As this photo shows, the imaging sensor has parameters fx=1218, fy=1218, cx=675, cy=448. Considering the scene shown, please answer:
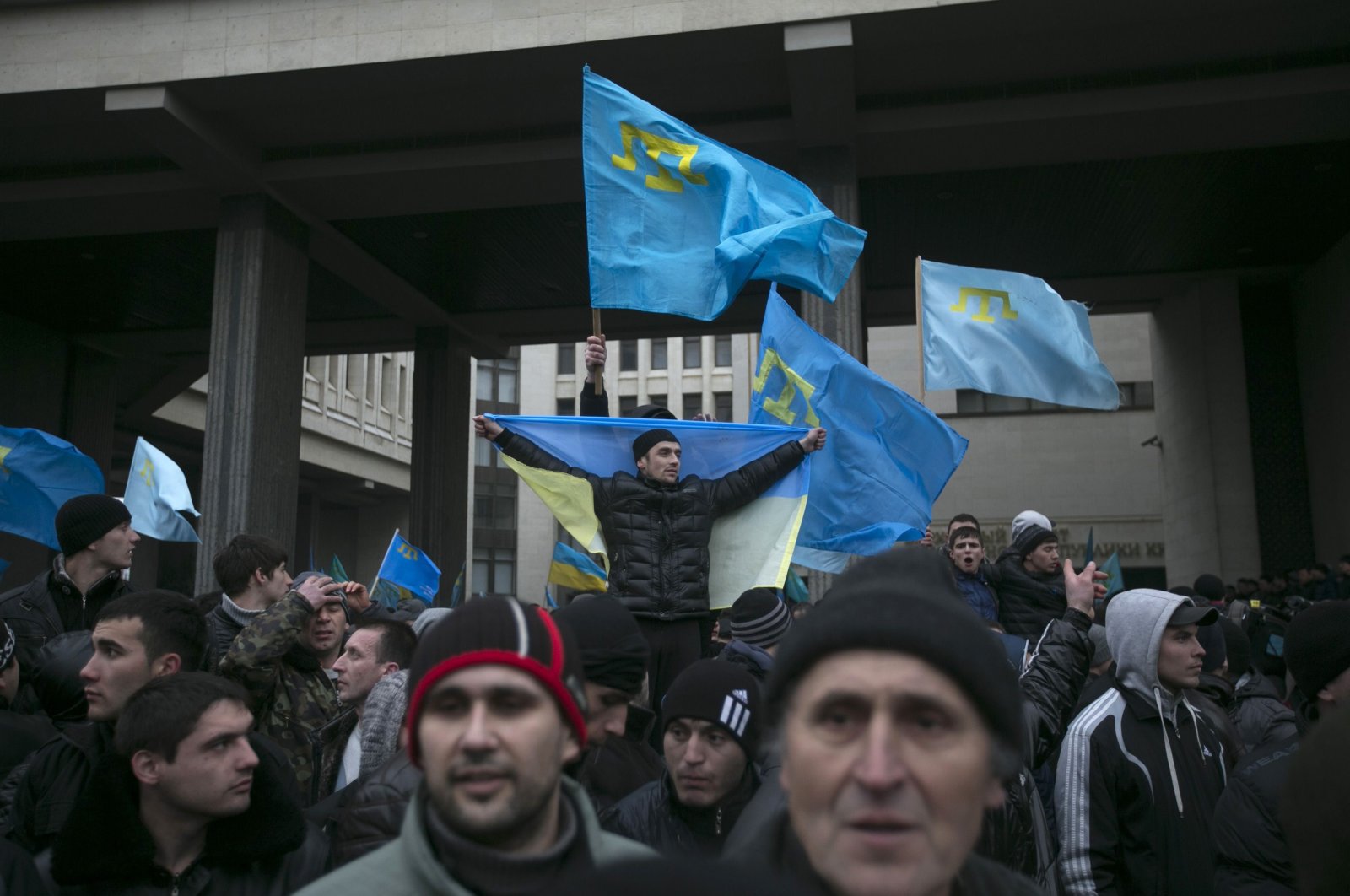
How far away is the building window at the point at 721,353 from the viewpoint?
58.2 m

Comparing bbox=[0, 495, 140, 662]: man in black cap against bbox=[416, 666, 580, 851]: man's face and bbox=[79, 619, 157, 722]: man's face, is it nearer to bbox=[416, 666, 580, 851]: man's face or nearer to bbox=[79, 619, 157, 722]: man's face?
bbox=[79, 619, 157, 722]: man's face

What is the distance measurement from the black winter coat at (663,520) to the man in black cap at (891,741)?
4466 millimetres

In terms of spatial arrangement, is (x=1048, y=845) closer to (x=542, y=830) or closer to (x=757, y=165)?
(x=542, y=830)

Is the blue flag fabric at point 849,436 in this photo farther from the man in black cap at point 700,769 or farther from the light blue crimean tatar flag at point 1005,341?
the man in black cap at point 700,769

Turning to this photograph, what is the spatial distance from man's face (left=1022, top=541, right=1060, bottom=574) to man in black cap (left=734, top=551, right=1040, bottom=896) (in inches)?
195

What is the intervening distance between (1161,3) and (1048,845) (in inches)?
433

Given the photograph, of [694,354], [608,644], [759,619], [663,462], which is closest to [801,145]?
[663,462]

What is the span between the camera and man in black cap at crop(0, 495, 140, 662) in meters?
6.14

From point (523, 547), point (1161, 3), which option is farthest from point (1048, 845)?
point (523, 547)

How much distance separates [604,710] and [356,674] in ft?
4.89

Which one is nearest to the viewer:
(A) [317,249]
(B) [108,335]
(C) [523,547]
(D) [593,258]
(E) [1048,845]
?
(E) [1048,845]

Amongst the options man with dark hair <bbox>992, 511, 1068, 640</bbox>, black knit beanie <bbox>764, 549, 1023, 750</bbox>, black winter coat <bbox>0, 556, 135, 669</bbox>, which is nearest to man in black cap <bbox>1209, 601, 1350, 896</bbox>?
black knit beanie <bbox>764, 549, 1023, 750</bbox>

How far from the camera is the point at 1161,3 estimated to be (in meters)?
Result: 13.1

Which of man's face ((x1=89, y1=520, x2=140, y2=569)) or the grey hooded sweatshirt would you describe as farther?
man's face ((x1=89, y1=520, x2=140, y2=569))
